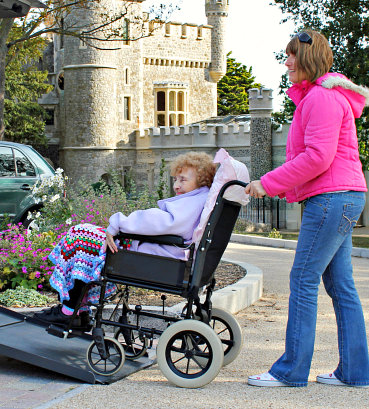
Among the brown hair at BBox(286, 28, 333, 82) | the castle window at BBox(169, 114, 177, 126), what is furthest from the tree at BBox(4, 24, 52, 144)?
the brown hair at BBox(286, 28, 333, 82)

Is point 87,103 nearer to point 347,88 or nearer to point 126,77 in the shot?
point 126,77

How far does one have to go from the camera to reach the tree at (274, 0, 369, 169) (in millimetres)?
19859

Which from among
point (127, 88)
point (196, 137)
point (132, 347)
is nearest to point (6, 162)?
point (132, 347)

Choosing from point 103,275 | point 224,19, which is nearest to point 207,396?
point 103,275

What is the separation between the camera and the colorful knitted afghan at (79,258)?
370 centimetres

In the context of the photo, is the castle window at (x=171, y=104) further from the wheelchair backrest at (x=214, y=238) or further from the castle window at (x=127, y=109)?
the wheelchair backrest at (x=214, y=238)

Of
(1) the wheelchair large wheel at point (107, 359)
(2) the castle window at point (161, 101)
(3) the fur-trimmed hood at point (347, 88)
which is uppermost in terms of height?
(2) the castle window at point (161, 101)

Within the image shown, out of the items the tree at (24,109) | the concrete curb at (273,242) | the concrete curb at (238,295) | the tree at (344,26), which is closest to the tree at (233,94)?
the tree at (24,109)

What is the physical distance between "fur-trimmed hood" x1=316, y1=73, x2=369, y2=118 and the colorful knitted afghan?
131 centimetres

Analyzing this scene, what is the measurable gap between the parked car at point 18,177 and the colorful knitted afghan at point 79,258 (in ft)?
14.7

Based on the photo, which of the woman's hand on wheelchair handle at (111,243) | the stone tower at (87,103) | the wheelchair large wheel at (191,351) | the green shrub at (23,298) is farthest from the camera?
the stone tower at (87,103)

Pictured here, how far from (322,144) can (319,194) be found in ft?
0.84

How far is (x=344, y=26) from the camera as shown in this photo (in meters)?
20.0

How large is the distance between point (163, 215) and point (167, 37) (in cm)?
3644
